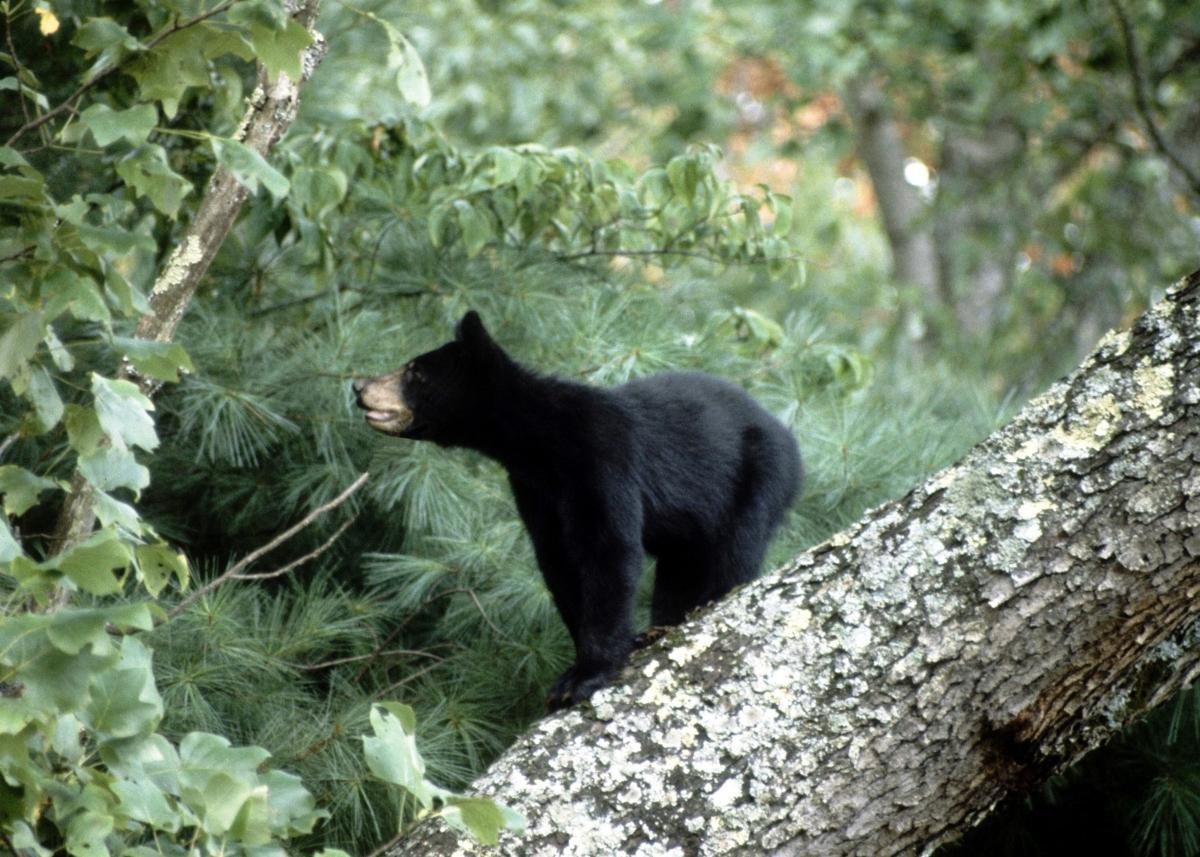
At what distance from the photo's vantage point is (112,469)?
6.26 ft

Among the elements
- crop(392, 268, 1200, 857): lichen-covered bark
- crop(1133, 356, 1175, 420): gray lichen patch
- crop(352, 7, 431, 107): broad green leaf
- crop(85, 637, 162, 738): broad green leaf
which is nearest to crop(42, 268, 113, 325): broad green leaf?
crop(85, 637, 162, 738): broad green leaf

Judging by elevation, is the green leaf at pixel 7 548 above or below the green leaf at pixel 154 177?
below

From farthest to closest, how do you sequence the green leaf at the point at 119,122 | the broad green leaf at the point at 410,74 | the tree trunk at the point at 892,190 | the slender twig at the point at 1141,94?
the tree trunk at the point at 892,190, the slender twig at the point at 1141,94, the broad green leaf at the point at 410,74, the green leaf at the point at 119,122

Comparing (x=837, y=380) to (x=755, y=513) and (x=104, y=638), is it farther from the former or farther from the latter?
(x=104, y=638)

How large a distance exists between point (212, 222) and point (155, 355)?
3.29 feet

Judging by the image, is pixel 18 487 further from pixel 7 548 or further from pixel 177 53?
pixel 177 53

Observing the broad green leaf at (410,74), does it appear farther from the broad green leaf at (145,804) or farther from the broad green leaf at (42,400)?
the broad green leaf at (145,804)

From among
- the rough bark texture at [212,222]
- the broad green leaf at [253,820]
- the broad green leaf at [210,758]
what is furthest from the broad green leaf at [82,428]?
the rough bark texture at [212,222]

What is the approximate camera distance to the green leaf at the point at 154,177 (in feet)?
6.75

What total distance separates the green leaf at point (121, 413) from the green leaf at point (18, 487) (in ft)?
0.42

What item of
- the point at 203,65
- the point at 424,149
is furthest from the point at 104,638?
the point at 424,149

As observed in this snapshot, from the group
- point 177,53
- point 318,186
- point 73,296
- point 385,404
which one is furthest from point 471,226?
point 73,296

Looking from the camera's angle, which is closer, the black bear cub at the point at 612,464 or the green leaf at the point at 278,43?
the green leaf at the point at 278,43

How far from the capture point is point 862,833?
2.24 metres
